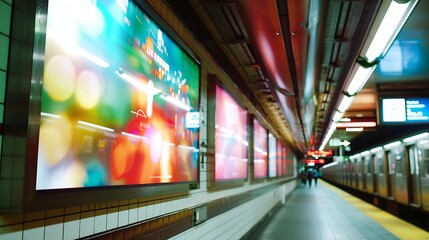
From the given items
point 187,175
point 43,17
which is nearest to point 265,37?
point 187,175

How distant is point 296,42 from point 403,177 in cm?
882

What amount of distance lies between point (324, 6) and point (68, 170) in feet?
8.39

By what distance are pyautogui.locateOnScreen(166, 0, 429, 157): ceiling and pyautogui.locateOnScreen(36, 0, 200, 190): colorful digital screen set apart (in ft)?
2.76

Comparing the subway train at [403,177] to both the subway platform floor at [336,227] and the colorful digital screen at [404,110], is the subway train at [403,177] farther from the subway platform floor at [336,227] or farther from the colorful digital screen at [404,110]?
the colorful digital screen at [404,110]

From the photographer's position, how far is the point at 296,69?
471 centimetres

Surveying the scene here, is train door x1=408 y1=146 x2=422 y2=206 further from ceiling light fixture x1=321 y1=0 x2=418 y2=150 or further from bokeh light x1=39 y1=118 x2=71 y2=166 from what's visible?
bokeh light x1=39 y1=118 x2=71 y2=166

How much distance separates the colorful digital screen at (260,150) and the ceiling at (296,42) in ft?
2.17

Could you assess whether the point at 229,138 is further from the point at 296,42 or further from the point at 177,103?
the point at 177,103

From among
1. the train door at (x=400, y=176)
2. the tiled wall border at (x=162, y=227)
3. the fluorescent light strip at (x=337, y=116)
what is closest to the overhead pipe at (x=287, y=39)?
the tiled wall border at (x=162, y=227)

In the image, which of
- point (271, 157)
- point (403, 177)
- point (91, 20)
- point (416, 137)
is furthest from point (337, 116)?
point (91, 20)

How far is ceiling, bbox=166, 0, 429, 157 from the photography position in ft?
11.0

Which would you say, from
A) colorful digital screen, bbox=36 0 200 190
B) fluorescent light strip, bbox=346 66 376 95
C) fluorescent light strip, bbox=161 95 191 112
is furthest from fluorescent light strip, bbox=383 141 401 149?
colorful digital screen, bbox=36 0 200 190

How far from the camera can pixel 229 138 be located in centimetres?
543

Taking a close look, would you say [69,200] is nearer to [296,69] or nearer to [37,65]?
[37,65]
